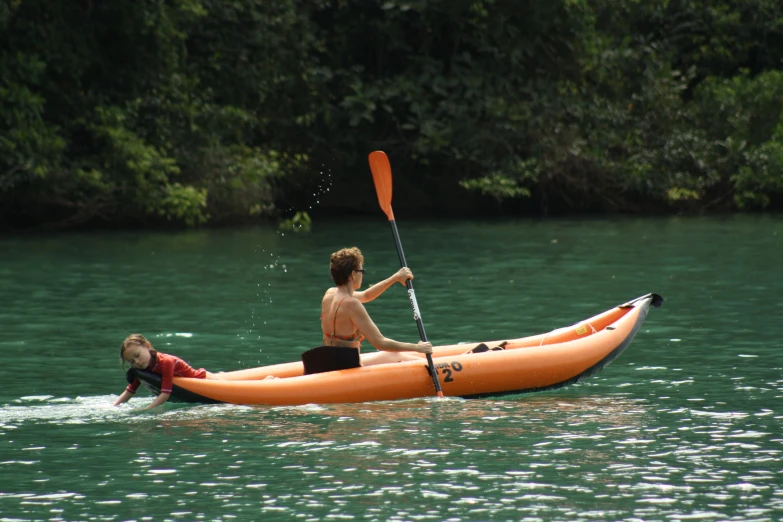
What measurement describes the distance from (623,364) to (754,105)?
16820 mm

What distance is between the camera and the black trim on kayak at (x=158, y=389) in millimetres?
8203

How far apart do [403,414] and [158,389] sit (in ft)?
4.79

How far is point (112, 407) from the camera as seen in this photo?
8461mm

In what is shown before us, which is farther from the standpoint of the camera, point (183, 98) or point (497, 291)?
point (183, 98)

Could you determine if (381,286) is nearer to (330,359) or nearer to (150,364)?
(330,359)

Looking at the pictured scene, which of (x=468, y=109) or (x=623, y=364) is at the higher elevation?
(x=468, y=109)

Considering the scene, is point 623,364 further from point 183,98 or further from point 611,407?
point 183,98

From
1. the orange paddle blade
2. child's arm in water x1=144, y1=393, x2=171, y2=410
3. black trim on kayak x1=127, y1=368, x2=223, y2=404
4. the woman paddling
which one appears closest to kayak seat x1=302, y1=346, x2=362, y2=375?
the woman paddling

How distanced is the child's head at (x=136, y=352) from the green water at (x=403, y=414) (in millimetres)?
349

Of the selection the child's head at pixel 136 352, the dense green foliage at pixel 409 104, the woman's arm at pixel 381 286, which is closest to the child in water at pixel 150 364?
the child's head at pixel 136 352

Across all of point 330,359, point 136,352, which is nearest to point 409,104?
point 330,359

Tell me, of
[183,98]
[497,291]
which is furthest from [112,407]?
[183,98]

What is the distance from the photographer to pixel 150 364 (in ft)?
26.8

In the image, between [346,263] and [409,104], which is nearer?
[346,263]
